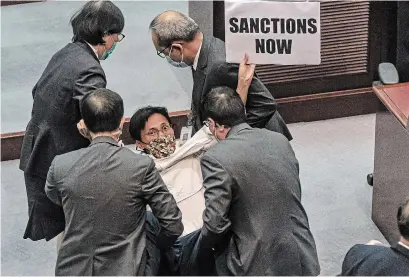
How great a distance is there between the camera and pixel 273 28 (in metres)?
3.12

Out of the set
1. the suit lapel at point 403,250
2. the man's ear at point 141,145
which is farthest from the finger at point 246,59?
the suit lapel at point 403,250

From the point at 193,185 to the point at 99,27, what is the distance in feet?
2.50

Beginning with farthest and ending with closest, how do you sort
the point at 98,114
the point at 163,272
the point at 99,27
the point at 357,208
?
the point at 357,208 → the point at 99,27 → the point at 163,272 → the point at 98,114

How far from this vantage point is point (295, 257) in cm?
306

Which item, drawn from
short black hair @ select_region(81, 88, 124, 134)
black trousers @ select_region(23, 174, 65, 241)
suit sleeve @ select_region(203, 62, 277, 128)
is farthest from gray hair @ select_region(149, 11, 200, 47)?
black trousers @ select_region(23, 174, 65, 241)

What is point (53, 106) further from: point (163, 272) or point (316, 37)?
point (316, 37)

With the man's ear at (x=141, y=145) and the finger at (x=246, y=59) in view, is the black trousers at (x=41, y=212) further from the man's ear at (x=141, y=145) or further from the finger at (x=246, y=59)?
the finger at (x=246, y=59)

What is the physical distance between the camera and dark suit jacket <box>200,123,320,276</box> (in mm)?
2902

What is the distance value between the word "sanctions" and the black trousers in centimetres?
117

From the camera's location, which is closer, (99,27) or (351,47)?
(99,27)

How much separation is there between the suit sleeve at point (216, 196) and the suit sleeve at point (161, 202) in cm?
11

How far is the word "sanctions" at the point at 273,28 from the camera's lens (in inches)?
122

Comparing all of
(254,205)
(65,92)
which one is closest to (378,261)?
(254,205)

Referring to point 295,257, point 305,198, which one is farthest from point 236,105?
point 305,198
